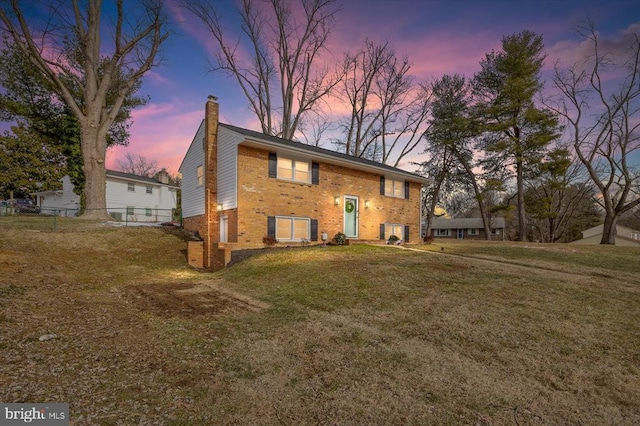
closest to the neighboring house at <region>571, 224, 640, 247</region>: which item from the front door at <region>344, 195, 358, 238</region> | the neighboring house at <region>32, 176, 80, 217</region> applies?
the front door at <region>344, 195, 358, 238</region>

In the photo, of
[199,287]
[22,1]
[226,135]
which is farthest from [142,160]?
[199,287]

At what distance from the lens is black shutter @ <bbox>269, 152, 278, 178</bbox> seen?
45.9 feet

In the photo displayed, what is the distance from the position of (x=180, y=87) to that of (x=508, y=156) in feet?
83.8

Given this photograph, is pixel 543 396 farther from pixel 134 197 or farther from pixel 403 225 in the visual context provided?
A: pixel 134 197

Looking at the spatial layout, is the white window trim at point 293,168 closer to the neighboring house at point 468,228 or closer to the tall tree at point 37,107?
the tall tree at point 37,107

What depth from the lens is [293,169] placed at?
14.8m

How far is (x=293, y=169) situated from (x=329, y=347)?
1150 cm

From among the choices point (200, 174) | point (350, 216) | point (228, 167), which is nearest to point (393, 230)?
point (350, 216)

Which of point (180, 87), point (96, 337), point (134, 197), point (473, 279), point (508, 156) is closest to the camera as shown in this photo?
point (96, 337)

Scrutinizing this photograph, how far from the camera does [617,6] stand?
49.0ft

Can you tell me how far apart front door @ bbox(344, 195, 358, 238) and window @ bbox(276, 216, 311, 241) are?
2662mm

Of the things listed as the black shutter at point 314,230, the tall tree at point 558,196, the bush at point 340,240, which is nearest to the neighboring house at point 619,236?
the tall tree at point 558,196

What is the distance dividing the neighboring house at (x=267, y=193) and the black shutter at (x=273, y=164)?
0.16 ft

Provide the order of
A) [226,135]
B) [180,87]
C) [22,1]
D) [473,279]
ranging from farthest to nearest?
→ [180,87] < [22,1] < [226,135] < [473,279]
